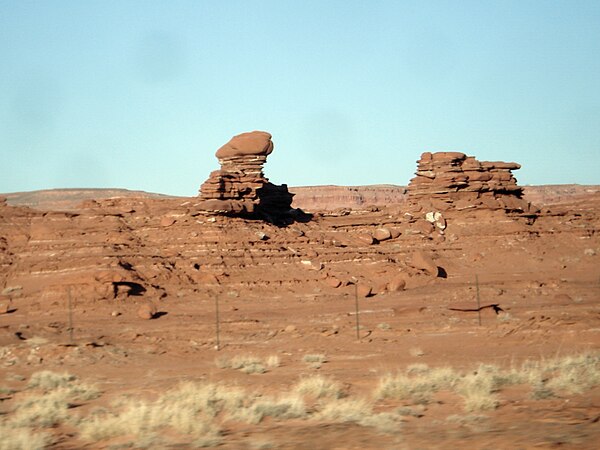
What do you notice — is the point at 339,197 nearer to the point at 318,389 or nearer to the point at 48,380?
the point at 48,380

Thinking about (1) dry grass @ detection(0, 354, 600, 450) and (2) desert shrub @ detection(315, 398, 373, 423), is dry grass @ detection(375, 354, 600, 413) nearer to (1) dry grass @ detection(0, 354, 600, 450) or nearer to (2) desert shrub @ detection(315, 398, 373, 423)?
(1) dry grass @ detection(0, 354, 600, 450)

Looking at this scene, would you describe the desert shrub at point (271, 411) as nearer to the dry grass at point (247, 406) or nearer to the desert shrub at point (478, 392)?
the dry grass at point (247, 406)

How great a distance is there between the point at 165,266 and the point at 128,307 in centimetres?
449

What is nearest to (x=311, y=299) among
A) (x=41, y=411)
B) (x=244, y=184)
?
(x=244, y=184)

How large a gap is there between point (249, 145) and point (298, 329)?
18805mm

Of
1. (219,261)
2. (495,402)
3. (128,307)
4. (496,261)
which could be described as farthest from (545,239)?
(495,402)

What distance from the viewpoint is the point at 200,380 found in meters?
19.5

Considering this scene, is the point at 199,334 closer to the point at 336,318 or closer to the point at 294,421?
the point at 336,318

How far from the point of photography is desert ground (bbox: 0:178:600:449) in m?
12.4

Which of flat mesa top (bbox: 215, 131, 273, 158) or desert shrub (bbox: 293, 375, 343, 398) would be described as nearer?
desert shrub (bbox: 293, 375, 343, 398)

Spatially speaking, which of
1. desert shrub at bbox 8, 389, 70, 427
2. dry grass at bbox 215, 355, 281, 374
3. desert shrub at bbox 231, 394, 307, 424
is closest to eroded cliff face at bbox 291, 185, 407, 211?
dry grass at bbox 215, 355, 281, 374

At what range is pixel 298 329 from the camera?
2939cm

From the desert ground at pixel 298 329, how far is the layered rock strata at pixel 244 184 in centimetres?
90

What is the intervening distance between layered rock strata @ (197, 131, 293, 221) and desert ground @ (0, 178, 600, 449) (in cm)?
90
